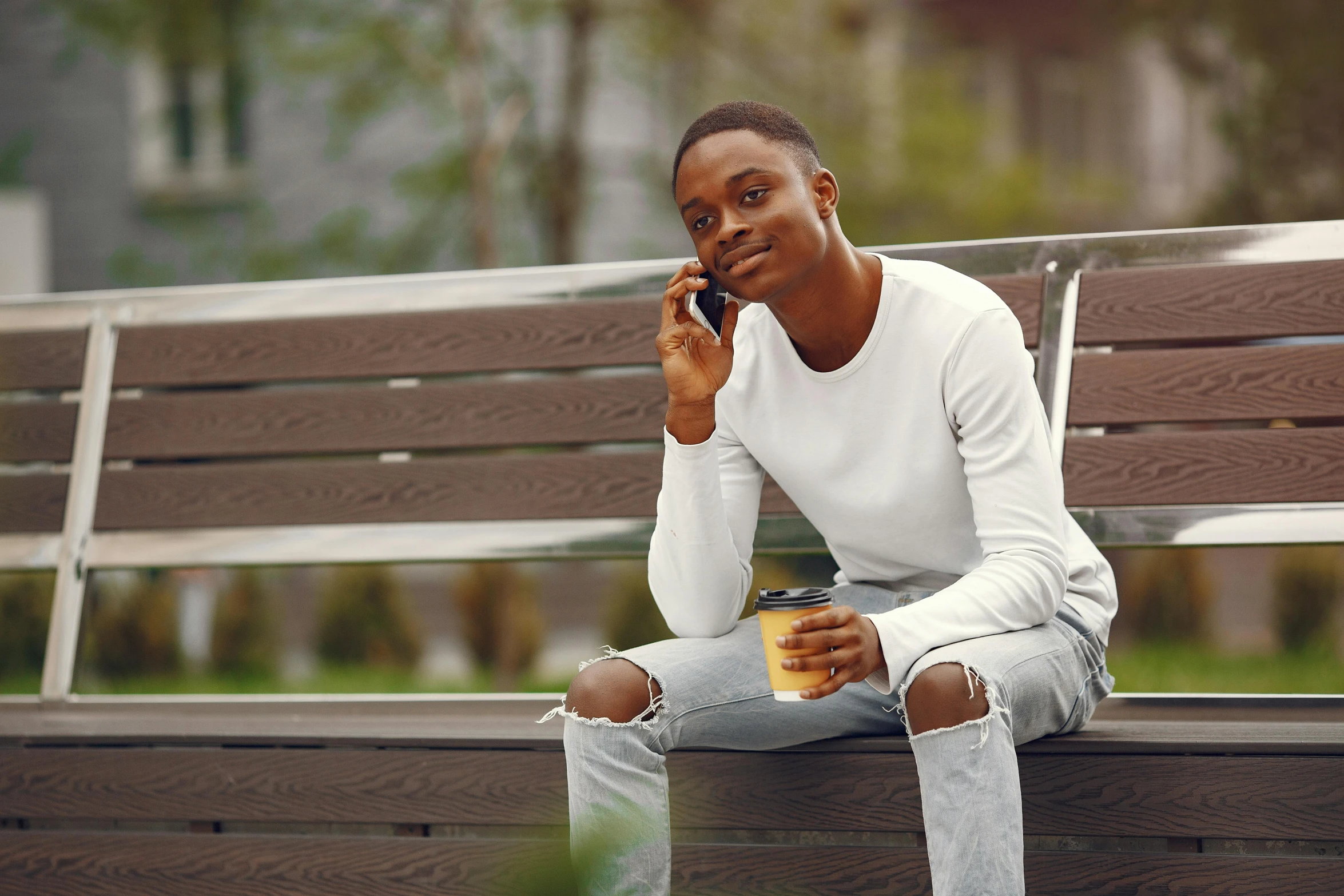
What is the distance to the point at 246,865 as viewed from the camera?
9.04 feet

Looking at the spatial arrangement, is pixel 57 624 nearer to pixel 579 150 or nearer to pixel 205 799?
pixel 205 799

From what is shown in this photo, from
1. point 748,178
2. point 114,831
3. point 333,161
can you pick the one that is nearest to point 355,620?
point 333,161

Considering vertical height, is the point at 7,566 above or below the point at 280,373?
below

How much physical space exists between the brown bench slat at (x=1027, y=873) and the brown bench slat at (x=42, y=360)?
7.24ft

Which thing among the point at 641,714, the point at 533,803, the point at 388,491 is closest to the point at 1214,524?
the point at 641,714

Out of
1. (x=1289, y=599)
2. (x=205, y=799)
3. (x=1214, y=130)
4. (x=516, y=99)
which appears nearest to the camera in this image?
(x=205, y=799)

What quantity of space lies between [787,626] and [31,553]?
2.39m

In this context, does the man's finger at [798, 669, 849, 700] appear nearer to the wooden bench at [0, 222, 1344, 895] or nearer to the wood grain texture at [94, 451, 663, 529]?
the wooden bench at [0, 222, 1344, 895]

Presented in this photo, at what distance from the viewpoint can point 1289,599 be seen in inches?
312

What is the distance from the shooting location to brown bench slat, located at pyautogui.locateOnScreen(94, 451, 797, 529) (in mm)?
3305

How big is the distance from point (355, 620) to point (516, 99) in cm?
332

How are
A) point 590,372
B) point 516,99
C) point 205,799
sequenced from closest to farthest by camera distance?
point 205,799
point 590,372
point 516,99

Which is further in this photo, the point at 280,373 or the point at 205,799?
the point at 280,373

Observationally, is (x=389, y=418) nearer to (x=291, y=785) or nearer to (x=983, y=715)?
(x=291, y=785)
